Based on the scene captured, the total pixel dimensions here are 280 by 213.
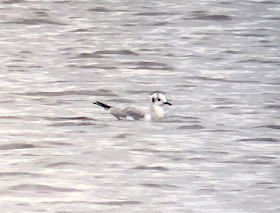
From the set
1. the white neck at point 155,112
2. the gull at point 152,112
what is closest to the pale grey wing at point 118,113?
the gull at point 152,112

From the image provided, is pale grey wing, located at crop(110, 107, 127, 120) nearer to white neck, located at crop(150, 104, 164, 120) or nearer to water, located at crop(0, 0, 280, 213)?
water, located at crop(0, 0, 280, 213)

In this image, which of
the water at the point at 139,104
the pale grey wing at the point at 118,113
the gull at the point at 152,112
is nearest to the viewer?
the water at the point at 139,104

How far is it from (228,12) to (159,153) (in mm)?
14789

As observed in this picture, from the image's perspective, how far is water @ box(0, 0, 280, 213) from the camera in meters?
12.2

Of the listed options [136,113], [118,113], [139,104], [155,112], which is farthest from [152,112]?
[139,104]

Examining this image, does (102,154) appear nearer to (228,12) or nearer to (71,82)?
(71,82)

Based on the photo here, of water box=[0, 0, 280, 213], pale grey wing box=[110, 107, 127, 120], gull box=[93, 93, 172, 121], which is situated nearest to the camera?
water box=[0, 0, 280, 213]

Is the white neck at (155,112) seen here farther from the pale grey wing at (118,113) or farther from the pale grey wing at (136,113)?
the pale grey wing at (118,113)

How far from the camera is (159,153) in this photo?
14.2 meters

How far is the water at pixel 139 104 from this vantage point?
12227mm

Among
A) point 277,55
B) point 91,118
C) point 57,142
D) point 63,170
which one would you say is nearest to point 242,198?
point 63,170

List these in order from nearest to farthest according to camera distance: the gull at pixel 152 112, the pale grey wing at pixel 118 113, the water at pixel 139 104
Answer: the water at pixel 139 104, the gull at pixel 152 112, the pale grey wing at pixel 118 113

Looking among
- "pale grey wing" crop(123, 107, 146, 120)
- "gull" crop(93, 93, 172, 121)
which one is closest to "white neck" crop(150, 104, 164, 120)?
"gull" crop(93, 93, 172, 121)

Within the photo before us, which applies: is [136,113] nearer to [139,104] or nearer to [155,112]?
[155,112]
